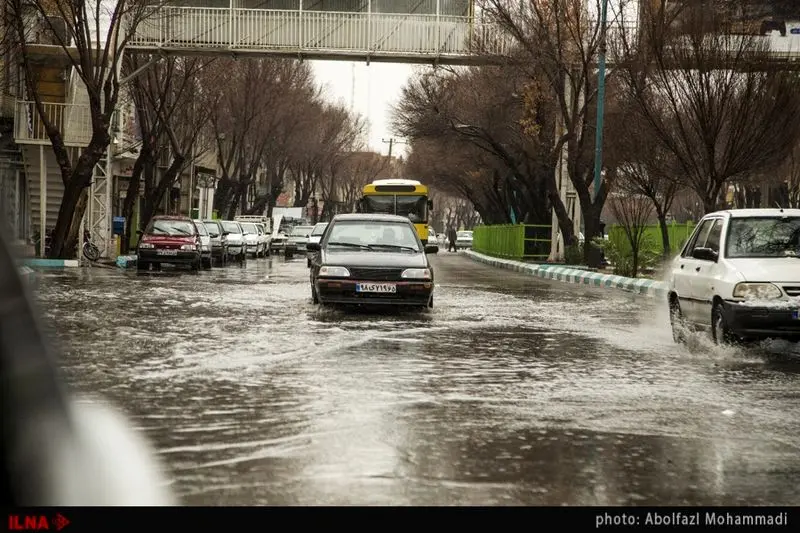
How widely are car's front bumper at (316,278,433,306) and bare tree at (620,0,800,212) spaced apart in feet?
39.8

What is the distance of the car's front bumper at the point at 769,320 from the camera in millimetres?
11992

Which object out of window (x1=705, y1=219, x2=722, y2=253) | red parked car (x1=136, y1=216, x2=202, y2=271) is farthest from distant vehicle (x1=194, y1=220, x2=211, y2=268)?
window (x1=705, y1=219, x2=722, y2=253)

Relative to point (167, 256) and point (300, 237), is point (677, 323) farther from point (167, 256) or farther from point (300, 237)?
point (300, 237)

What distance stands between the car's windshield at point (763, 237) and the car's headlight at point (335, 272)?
19.8ft

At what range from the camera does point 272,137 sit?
67812mm

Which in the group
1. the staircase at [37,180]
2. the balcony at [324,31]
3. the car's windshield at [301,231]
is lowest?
the car's windshield at [301,231]

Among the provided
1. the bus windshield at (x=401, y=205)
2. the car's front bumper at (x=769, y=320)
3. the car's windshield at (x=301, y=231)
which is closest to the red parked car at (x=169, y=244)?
the bus windshield at (x=401, y=205)

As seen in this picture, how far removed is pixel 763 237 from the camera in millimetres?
13328

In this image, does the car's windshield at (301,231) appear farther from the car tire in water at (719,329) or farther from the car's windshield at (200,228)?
the car tire in water at (719,329)

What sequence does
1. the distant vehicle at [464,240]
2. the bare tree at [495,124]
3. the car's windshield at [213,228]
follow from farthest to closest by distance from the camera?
the distant vehicle at [464,240], the car's windshield at [213,228], the bare tree at [495,124]

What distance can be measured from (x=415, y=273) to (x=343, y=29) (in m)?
22.1

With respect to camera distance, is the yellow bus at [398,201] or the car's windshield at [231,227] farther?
the car's windshield at [231,227]

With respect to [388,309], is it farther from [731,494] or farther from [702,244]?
[731,494]

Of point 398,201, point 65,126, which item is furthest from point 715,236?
point 398,201
